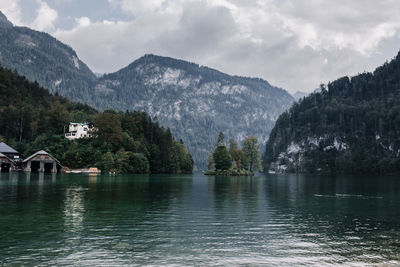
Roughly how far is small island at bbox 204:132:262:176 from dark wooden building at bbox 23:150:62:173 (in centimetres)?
6219

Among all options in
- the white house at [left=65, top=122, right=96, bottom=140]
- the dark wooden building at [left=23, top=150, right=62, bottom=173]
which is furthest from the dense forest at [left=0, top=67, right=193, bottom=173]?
the dark wooden building at [left=23, top=150, right=62, bottom=173]

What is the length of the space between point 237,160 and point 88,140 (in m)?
67.6

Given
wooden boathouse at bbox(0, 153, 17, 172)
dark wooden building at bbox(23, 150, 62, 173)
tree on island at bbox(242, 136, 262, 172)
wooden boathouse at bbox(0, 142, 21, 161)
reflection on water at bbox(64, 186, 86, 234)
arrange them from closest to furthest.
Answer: reflection on water at bbox(64, 186, 86, 234)
wooden boathouse at bbox(0, 153, 17, 172)
dark wooden building at bbox(23, 150, 62, 173)
wooden boathouse at bbox(0, 142, 21, 161)
tree on island at bbox(242, 136, 262, 172)

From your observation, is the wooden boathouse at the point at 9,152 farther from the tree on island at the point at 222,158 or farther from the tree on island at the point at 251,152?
the tree on island at the point at 251,152

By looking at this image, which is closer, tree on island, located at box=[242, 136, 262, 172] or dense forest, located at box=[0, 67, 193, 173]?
dense forest, located at box=[0, 67, 193, 173]

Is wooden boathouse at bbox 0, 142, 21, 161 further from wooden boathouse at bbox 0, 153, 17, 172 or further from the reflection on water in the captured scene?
the reflection on water

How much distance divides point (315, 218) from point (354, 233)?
648 cm

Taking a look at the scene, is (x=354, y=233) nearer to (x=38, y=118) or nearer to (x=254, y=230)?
(x=254, y=230)

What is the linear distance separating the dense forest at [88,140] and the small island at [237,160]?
74.3 feet

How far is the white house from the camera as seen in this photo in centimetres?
14312

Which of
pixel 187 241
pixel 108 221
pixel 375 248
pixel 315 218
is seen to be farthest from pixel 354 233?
pixel 108 221

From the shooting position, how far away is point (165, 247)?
18.7 metres

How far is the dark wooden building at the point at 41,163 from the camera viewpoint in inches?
4619

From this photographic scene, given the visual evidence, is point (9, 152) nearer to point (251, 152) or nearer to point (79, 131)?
point (79, 131)
